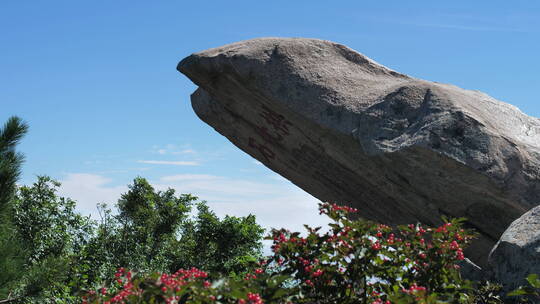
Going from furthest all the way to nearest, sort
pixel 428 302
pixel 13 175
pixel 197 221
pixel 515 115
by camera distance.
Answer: pixel 197 221
pixel 515 115
pixel 13 175
pixel 428 302

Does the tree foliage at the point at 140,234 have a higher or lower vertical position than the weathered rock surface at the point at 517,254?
higher

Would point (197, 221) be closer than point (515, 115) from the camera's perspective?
No

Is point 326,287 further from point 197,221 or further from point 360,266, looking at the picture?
point 197,221

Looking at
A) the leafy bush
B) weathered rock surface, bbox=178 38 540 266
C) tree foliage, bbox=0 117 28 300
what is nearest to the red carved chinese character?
weathered rock surface, bbox=178 38 540 266

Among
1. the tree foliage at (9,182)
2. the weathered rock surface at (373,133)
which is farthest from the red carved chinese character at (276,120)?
the tree foliage at (9,182)

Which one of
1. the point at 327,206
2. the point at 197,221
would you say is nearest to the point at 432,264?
the point at 327,206

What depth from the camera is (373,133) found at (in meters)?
7.66

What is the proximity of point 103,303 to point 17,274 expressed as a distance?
4785 millimetres

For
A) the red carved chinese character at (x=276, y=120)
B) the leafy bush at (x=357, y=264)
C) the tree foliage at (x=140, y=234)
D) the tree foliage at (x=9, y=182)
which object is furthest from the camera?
the tree foliage at (x=140, y=234)

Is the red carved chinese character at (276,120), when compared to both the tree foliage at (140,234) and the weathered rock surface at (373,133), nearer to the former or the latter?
the weathered rock surface at (373,133)

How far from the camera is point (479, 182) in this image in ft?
24.1

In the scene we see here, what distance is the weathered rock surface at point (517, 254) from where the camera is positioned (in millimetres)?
5840

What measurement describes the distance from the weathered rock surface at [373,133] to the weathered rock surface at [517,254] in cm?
100

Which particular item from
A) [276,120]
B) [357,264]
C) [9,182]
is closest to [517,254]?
[357,264]
